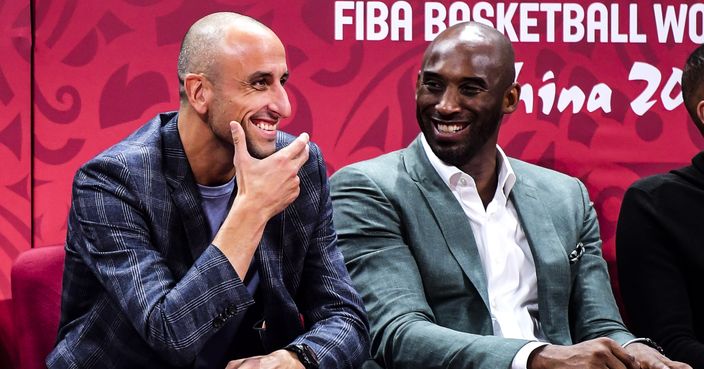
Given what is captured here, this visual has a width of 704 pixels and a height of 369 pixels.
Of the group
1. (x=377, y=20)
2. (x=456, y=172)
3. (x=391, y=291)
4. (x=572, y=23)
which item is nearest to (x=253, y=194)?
(x=391, y=291)

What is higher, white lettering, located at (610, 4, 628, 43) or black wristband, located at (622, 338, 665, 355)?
white lettering, located at (610, 4, 628, 43)

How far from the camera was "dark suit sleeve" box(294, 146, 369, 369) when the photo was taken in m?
2.38

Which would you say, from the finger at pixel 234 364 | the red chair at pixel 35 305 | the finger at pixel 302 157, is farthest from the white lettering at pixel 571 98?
the red chair at pixel 35 305

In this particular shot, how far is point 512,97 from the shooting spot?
3.10 meters

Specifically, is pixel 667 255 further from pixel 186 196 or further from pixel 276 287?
pixel 186 196

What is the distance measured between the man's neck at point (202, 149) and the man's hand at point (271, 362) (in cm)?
47

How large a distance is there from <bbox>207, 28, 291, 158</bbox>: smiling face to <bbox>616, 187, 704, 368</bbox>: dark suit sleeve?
1.20 m

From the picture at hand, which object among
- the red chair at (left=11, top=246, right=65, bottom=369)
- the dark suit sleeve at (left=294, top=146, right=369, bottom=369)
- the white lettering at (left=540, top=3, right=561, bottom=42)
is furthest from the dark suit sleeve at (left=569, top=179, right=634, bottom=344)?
the red chair at (left=11, top=246, right=65, bottom=369)

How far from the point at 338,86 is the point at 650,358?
131cm

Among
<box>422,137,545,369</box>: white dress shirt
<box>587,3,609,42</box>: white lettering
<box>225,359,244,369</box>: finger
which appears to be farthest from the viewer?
<box>587,3,609,42</box>: white lettering

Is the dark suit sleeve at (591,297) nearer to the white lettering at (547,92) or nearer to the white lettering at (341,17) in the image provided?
the white lettering at (547,92)

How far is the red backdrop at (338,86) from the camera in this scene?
10.4ft

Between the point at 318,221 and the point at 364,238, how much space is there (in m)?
0.26

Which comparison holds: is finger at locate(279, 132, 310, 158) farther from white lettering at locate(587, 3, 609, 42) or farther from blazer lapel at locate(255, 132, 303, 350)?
white lettering at locate(587, 3, 609, 42)
